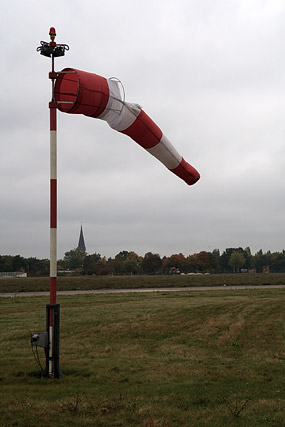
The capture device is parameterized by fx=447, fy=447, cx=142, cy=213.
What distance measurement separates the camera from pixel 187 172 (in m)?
10.7

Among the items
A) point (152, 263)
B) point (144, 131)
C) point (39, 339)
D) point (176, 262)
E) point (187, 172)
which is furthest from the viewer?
point (176, 262)

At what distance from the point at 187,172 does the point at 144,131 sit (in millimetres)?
1577

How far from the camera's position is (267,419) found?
21.8 feet

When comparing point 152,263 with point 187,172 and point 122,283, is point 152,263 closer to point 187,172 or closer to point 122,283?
point 122,283

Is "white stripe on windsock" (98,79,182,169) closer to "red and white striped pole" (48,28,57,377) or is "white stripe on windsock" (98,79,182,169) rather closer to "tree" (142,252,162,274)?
"red and white striped pole" (48,28,57,377)

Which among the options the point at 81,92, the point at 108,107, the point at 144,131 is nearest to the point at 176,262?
the point at 144,131

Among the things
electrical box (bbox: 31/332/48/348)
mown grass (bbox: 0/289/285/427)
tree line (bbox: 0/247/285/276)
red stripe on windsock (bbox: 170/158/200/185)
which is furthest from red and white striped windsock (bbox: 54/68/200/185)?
tree line (bbox: 0/247/285/276)

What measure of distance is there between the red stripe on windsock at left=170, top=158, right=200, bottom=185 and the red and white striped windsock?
457 millimetres

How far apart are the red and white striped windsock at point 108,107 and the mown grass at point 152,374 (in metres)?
4.94

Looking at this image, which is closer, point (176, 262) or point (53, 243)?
point (53, 243)

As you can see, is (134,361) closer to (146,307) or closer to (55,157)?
(55,157)

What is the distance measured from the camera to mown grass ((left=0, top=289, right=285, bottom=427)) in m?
6.77

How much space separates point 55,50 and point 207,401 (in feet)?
25.1

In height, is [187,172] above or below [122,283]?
above
